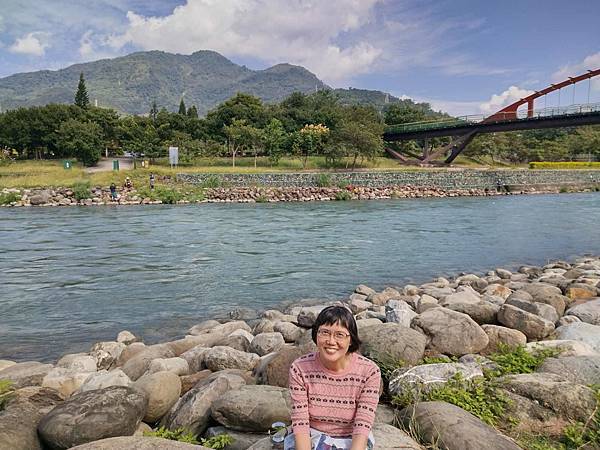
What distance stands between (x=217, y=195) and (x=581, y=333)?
31601 mm

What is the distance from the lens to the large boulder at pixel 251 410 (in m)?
3.80

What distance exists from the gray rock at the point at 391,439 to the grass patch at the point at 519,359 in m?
1.56

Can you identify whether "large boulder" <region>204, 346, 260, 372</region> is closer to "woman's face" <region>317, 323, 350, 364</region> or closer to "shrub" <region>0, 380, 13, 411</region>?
"shrub" <region>0, 380, 13, 411</region>

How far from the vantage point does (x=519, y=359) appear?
4781 millimetres

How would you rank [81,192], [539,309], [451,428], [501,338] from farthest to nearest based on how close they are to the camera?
[81,192] → [539,309] → [501,338] → [451,428]

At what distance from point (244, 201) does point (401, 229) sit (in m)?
16.6

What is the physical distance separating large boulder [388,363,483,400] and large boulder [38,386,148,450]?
2.23 meters

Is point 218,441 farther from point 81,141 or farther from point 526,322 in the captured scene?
point 81,141

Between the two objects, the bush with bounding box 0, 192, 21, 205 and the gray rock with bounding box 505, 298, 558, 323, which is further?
the bush with bounding box 0, 192, 21, 205

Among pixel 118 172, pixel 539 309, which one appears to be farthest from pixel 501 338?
pixel 118 172

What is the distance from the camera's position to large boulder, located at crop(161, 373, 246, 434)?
4.04 metres

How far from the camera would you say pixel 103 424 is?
3727 millimetres

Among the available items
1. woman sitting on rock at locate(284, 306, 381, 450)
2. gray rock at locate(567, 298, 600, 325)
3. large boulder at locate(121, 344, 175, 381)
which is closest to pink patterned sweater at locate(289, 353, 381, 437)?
woman sitting on rock at locate(284, 306, 381, 450)

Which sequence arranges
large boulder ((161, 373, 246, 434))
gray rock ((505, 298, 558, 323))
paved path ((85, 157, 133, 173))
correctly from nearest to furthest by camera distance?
large boulder ((161, 373, 246, 434)) → gray rock ((505, 298, 558, 323)) → paved path ((85, 157, 133, 173))
